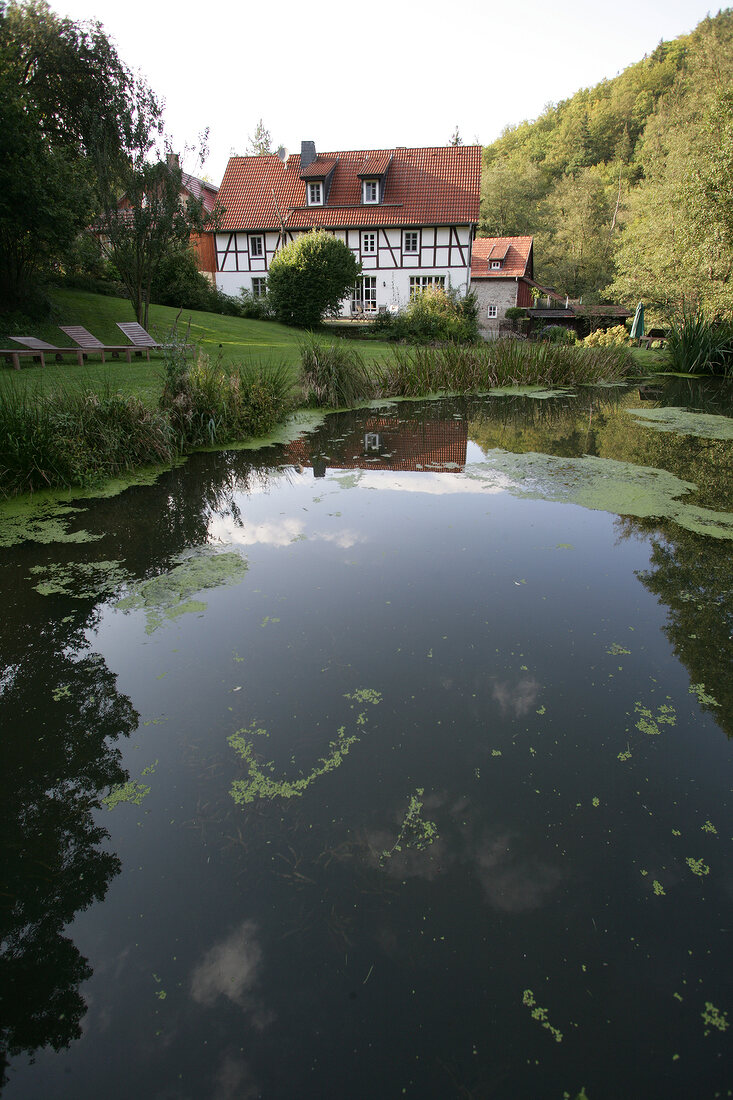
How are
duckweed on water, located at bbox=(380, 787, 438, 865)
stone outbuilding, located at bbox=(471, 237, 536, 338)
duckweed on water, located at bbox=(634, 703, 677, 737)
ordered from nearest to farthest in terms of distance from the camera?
1. duckweed on water, located at bbox=(380, 787, 438, 865)
2. duckweed on water, located at bbox=(634, 703, 677, 737)
3. stone outbuilding, located at bbox=(471, 237, 536, 338)

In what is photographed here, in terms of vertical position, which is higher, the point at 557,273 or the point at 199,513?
the point at 557,273

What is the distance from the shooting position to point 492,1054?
146 centimetres

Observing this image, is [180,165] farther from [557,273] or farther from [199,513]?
[557,273]

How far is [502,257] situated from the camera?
1289 inches


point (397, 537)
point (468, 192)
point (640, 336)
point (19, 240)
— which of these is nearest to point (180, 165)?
point (19, 240)

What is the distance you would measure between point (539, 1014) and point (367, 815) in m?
0.78

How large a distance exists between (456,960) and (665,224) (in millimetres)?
26033

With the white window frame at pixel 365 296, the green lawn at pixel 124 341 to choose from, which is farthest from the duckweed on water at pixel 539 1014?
the white window frame at pixel 365 296

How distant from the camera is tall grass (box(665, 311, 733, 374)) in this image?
14.4 m

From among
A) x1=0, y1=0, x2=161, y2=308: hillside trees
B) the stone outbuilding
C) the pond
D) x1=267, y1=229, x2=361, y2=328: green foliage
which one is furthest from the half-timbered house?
the pond

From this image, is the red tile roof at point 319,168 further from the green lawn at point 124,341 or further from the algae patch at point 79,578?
the algae patch at point 79,578

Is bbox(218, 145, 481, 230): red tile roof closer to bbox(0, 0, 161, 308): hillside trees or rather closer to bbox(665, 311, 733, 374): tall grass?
bbox(0, 0, 161, 308): hillside trees

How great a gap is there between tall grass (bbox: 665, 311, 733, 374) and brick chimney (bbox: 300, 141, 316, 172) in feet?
64.7

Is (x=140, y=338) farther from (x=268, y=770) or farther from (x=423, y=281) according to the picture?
(x=423, y=281)
